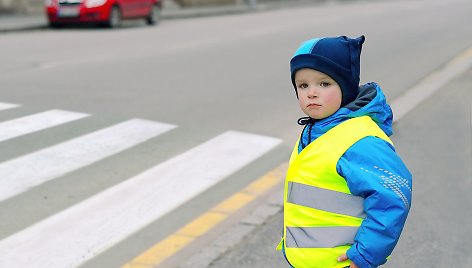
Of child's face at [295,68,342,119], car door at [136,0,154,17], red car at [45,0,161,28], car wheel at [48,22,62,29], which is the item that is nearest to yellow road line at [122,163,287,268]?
child's face at [295,68,342,119]

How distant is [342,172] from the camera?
2.26 m

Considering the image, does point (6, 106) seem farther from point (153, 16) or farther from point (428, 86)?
point (153, 16)

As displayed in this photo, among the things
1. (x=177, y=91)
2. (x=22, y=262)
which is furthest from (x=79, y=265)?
(x=177, y=91)

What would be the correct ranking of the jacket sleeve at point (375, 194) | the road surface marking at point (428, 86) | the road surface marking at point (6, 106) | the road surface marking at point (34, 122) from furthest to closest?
the road surface marking at point (428, 86), the road surface marking at point (6, 106), the road surface marking at point (34, 122), the jacket sleeve at point (375, 194)

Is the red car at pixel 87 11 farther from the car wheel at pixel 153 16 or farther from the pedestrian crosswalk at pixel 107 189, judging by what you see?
the pedestrian crosswalk at pixel 107 189

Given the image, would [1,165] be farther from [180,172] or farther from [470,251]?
[470,251]

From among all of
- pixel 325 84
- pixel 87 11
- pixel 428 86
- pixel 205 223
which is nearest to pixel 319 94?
pixel 325 84

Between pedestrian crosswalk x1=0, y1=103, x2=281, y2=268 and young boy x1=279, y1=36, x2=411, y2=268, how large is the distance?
225 centimetres

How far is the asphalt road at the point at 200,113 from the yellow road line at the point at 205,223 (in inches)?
3.7

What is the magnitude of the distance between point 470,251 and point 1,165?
4.01 metres

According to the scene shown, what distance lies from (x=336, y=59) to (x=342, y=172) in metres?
0.38

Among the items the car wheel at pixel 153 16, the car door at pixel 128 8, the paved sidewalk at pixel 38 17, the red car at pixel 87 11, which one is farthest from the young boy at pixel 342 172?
the car wheel at pixel 153 16

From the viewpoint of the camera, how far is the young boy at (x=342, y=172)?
7.23ft

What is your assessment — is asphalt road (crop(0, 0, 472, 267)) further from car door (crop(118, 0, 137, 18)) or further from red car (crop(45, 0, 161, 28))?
car door (crop(118, 0, 137, 18))
